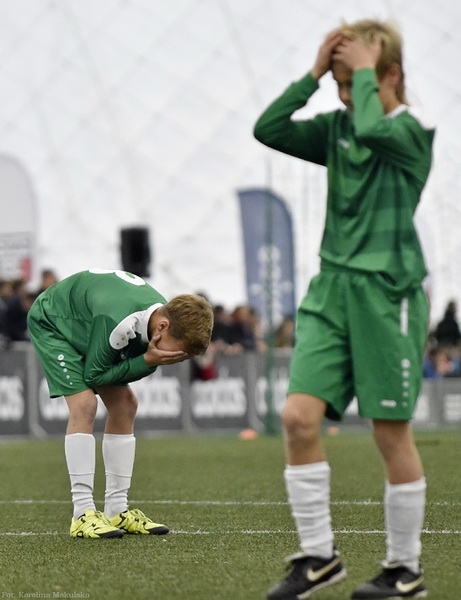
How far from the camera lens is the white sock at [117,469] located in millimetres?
7254

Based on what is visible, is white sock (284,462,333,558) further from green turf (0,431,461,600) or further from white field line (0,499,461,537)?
white field line (0,499,461,537)

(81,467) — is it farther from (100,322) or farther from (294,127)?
(294,127)

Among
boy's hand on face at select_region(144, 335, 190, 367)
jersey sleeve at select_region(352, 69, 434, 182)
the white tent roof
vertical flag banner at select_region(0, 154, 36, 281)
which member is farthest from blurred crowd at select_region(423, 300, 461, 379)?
the white tent roof

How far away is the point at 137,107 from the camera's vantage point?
5881cm

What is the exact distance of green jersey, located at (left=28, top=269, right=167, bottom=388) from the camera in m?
6.78

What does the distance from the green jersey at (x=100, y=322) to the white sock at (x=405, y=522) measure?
2.00 meters

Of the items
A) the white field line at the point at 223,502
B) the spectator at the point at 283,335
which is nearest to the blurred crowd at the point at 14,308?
the spectator at the point at 283,335

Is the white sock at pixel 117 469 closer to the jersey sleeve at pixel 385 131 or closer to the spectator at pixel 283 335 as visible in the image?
the jersey sleeve at pixel 385 131

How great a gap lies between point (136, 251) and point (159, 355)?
15.9m

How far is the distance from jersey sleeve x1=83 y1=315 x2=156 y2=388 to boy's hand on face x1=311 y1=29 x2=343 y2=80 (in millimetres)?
2032

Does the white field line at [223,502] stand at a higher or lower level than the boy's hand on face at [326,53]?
lower

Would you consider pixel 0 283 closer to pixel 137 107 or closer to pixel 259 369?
pixel 259 369

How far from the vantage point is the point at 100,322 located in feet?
22.7

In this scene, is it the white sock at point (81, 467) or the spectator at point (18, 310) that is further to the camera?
the spectator at point (18, 310)
